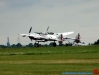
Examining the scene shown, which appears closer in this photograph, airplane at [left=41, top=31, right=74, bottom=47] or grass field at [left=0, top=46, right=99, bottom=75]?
grass field at [left=0, top=46, right=99, bottom=75]

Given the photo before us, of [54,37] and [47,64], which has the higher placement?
[54,37]

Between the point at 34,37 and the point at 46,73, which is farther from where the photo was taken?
the point at 34,37

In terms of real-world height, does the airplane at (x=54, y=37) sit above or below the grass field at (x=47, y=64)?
above

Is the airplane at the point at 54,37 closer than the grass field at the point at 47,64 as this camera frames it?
No

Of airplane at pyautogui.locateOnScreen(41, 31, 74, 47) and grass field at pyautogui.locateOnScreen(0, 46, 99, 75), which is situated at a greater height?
airplane at pyautogui.locateOnScreen(41, 31, 74, 47)

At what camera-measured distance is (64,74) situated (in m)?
23.4

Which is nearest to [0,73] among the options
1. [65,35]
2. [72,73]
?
[72,73]

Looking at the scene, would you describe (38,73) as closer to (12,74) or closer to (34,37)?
(12,74)

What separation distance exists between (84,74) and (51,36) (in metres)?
120

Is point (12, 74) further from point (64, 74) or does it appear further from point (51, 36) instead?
point (51, 36)

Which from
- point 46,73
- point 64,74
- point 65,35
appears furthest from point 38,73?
point 65,35

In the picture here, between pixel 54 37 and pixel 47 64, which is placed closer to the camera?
pixel 47 64

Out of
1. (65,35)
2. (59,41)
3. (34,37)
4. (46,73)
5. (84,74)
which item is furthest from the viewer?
(65,35)

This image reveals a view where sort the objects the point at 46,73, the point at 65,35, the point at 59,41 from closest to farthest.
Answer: the point at 46,73 < the point at 59,41 < the point at 65,35
